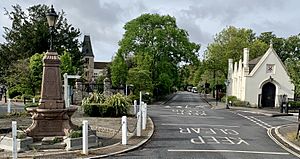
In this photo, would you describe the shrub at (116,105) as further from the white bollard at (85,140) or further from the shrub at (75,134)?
the white bollard at (85,140)

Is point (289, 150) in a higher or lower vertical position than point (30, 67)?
lower

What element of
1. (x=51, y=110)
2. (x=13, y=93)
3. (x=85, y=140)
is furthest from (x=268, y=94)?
(x=85, y=140)

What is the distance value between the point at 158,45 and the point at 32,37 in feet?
58.8

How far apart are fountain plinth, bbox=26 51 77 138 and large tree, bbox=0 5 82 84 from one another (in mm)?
41884

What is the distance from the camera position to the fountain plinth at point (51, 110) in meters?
14.2

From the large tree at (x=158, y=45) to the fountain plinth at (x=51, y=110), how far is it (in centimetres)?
3915

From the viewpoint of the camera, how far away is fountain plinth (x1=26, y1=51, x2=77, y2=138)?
14.2 meters

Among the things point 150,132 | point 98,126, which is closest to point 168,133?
point 150,132

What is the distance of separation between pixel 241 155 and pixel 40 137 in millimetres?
6911

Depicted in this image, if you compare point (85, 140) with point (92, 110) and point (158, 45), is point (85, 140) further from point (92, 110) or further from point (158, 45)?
point (158, 45)

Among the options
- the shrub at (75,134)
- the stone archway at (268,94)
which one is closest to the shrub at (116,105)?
the shrub at (75,134)

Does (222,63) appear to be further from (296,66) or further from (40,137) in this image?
(40,137)

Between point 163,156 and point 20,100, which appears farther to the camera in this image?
point 20,100

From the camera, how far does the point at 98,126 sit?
19.7 metres
